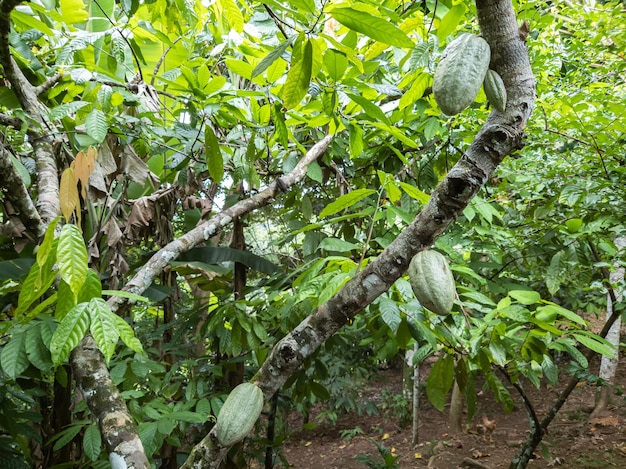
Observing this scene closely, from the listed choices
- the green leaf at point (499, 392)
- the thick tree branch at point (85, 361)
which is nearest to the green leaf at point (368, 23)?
the thick tree branch at point (85, 361)

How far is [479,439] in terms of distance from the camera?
4199 mm

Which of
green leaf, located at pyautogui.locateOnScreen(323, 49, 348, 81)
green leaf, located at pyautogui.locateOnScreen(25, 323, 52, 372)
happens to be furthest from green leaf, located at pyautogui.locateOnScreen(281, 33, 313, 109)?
green leaf, located at pyautogui.locateOnScreen(25, 323, 52, 372)

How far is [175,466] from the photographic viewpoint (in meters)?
2.41

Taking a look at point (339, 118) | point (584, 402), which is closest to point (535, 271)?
point (339, 118)

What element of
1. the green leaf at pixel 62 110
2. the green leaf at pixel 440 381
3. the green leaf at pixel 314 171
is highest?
the green leaf at pixel 62 110

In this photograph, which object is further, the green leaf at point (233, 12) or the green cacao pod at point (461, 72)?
the green leaf at point (233, 12)

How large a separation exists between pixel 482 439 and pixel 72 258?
4428mm

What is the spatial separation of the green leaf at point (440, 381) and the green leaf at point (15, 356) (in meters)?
1.13

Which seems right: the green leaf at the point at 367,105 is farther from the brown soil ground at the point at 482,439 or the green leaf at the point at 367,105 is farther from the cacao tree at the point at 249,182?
the brown soil ground at the point at 482,439

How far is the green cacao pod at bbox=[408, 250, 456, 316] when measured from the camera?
2.61ft

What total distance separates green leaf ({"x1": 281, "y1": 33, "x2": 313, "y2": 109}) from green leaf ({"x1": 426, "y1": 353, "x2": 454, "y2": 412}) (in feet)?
3.12

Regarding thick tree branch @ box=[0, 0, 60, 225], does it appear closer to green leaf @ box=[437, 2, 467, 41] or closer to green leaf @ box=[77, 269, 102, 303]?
green leaf @ box=[77, 269, 102, 303]

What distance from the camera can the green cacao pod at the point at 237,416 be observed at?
85cm

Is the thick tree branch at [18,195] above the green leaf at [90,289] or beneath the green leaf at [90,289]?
above
